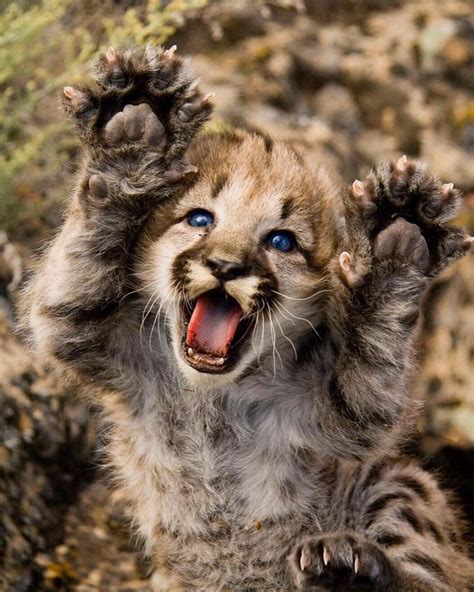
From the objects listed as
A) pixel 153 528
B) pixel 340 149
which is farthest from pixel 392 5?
pixel 153 528

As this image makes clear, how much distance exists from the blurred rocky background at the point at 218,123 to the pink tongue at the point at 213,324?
1.40 metres

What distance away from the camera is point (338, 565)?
3.67 meters

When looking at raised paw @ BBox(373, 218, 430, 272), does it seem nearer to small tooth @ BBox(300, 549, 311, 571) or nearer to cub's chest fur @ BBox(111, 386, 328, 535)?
cub's chest fur @ BBox(111, 386, 328, 535)

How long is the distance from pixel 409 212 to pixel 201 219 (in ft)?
2.87

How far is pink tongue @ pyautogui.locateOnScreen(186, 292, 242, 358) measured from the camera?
3588mm

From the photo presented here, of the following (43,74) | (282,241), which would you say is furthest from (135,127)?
(43,74)

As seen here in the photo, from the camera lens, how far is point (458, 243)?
3479 mm

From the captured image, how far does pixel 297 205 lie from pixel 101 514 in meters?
2.82

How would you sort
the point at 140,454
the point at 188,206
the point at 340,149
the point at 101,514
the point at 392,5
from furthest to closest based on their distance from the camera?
the point at 392,5 → the point at 340,149 → the point at 101,514 → the point at 140,454 → the point at 188,206

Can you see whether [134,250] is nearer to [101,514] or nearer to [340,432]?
[340,432]

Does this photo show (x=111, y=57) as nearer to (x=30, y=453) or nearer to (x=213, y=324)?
(x=213, y=324)

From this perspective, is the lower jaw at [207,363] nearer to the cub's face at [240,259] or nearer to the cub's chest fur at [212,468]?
the cub's face at [240,259]

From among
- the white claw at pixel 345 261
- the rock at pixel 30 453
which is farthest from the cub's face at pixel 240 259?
the rock at pixel 30 453

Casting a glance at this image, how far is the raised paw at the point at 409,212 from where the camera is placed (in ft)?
11.2
